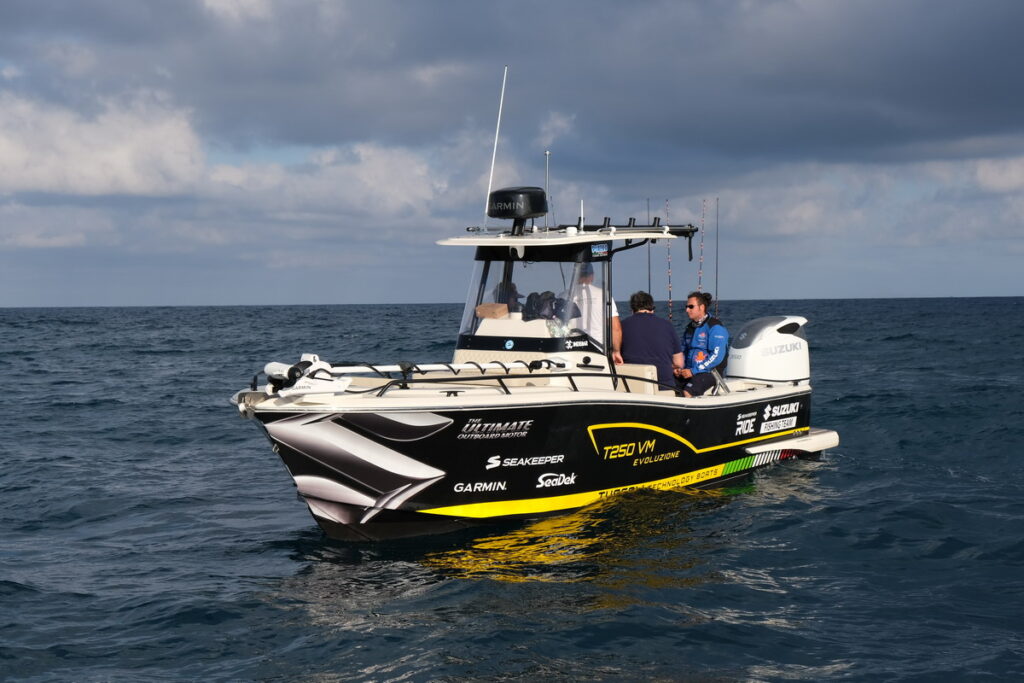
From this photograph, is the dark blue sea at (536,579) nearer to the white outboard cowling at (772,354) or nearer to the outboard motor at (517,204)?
the white outboard cowling at (772,354)

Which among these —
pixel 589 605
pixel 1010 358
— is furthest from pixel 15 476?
pixel 1010 358

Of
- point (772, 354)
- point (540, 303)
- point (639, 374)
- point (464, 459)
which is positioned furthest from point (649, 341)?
point (464, 459)

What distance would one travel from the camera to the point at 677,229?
11.8 m

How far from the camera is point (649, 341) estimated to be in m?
11.1

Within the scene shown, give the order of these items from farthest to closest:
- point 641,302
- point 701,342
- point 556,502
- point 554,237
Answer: point 701,342 < point 641,302 < point 554,237 < point 556,502

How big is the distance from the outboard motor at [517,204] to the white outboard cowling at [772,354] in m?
3.63

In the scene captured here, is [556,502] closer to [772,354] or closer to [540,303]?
[540,303]

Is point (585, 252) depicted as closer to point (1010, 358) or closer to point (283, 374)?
point (283, 374)

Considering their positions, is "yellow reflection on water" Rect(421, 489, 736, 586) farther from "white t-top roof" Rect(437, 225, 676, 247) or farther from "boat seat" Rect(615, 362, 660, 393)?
"white t-top roof" Rect(437, 225, 676, 247)

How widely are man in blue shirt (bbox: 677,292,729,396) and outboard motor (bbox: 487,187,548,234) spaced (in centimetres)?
248

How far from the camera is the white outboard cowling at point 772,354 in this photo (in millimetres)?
12758

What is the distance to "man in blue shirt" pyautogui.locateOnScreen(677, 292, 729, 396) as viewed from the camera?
12.0 meters

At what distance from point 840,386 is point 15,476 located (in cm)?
1703

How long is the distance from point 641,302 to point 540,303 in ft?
3.96
